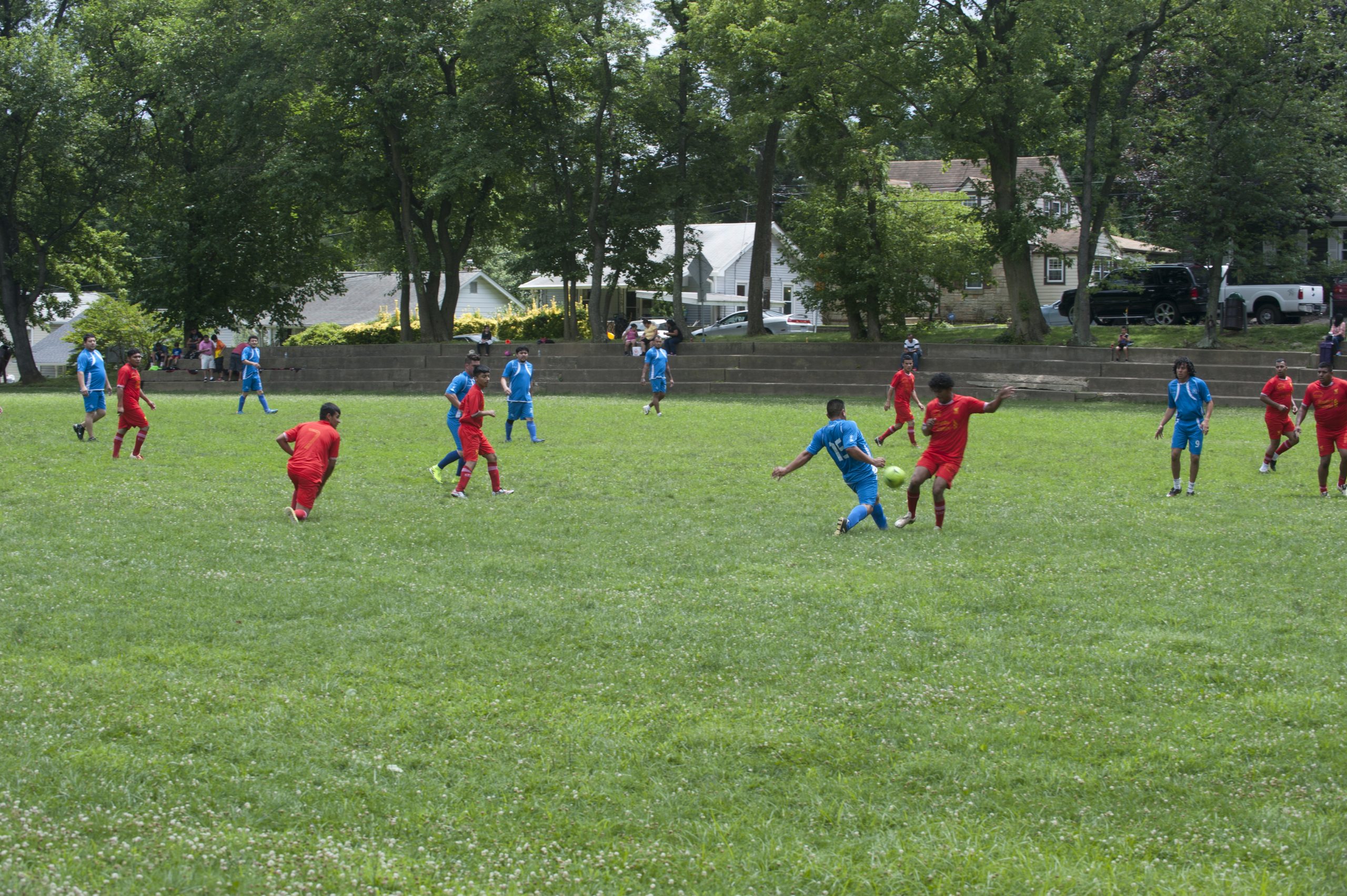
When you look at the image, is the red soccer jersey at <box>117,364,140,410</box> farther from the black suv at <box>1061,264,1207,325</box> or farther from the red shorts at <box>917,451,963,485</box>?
the black suv at <box>1061,264,1207,325</box>

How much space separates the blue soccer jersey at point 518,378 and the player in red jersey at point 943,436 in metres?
9.55

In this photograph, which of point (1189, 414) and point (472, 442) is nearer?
point (472, 442)

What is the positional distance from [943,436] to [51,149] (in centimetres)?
3963

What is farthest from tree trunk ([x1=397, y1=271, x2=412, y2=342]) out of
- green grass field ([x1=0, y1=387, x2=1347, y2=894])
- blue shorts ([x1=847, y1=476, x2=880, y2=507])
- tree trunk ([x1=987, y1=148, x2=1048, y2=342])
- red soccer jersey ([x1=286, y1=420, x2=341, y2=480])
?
blue shorts ([x1=847, y1=476, x2=880, y2=507])

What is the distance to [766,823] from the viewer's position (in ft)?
17.3

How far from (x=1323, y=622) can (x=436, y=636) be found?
6.44 m

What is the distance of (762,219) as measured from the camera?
39844 mm

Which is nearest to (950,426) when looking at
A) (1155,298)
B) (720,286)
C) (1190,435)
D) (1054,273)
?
(1190,435)

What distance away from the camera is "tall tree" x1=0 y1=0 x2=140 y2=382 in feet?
135

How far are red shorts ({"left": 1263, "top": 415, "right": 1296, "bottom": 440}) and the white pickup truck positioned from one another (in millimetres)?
20665

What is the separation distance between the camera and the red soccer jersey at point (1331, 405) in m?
15.0

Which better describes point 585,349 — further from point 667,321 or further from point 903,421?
point 903,421

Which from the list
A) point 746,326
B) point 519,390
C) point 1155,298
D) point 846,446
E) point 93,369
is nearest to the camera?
point 846,446

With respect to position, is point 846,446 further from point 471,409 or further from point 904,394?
point 904,394
